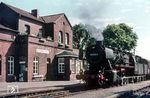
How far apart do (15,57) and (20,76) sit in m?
2.26

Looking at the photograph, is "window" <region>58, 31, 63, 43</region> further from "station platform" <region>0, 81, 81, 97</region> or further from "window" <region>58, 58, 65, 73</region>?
"station platform" <region>0, 81, 81, 97</region>

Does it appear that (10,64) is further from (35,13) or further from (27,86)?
(35,13)

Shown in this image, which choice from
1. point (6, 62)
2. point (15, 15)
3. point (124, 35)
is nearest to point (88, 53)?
point (6, 62)

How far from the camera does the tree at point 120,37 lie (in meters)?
71.0

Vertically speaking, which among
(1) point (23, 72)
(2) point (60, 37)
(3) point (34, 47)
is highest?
(2) point (60, 37)

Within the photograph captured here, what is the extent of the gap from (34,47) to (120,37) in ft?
127

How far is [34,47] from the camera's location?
118ft

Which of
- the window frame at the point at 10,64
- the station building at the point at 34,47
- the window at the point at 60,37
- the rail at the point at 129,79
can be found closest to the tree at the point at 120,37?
the station building at the point at 34,47

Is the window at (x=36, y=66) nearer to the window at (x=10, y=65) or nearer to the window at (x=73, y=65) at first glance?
the window at (x=10, y=65)

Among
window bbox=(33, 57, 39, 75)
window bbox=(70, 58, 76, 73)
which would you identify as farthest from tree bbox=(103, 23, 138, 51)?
window bbox=(33, 57, 39, 75)

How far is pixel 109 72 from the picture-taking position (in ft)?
76.6

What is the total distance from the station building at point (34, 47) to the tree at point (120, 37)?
1001 inches

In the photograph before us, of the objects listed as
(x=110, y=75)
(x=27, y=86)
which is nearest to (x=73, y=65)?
(x=27, y=86)

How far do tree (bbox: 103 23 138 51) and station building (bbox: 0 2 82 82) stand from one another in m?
25.4
